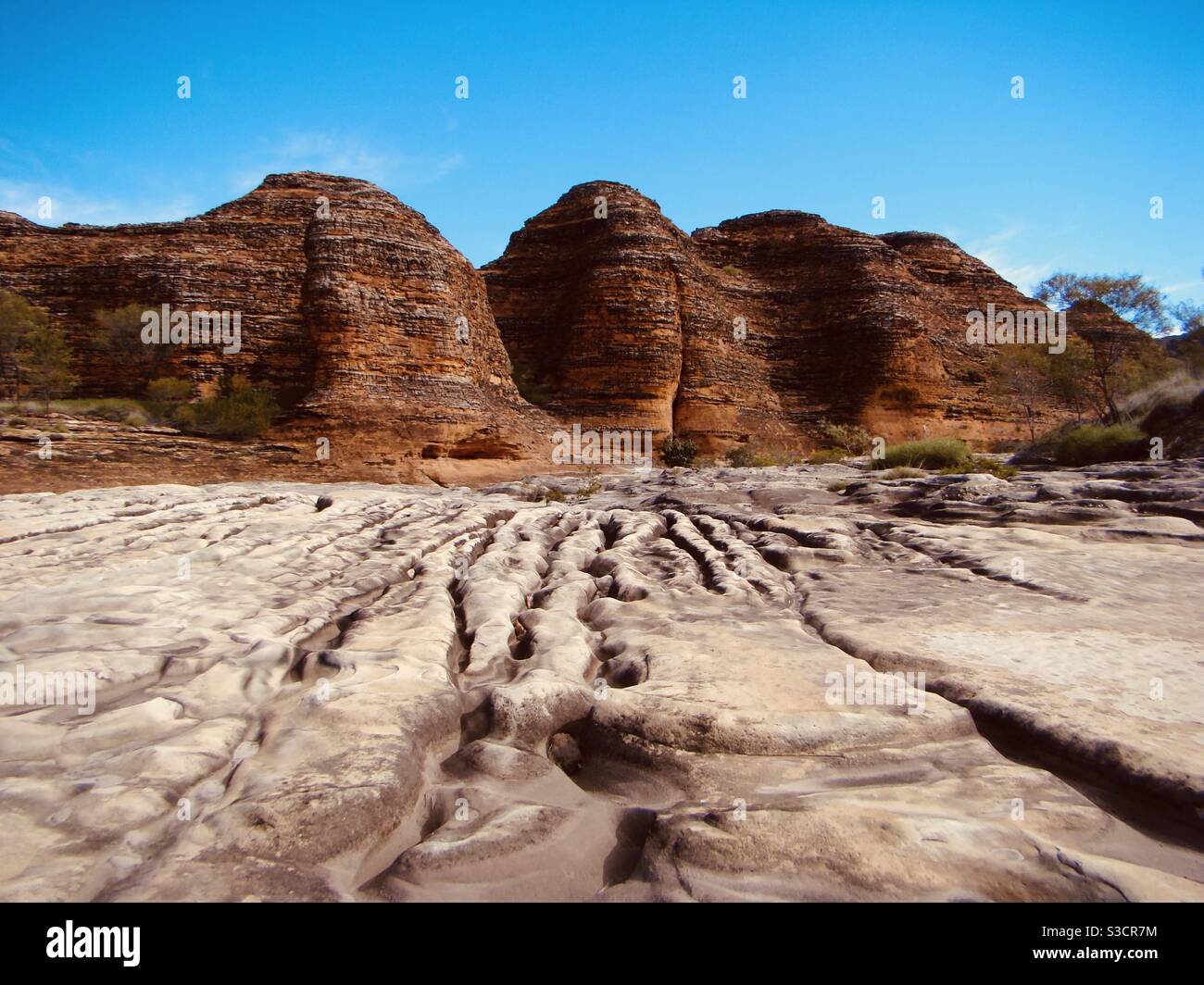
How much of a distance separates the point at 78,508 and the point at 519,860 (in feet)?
24.4

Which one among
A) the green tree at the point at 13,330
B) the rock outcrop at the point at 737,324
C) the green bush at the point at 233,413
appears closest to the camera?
the green bush at the point at 233,413

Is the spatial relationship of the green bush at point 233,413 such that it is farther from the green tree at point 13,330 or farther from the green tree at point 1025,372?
the green tree at point 1025,372

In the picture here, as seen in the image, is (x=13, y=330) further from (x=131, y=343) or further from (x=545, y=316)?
(x=545, y=316)

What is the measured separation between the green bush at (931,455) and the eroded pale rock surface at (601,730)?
10737 millimetres

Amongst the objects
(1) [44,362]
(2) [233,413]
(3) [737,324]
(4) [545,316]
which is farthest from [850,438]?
(1) [44,362]

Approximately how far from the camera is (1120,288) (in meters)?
23.4

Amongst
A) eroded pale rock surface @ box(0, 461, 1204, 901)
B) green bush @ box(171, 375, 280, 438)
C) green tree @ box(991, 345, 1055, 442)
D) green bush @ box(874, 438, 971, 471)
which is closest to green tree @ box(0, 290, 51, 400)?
green bush @ box(171, 375, 280, 438)

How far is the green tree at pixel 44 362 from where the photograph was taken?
725 inches

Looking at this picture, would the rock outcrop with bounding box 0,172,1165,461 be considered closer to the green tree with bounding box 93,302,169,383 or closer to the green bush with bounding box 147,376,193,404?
the green tree with bounding box 93,302,169,383

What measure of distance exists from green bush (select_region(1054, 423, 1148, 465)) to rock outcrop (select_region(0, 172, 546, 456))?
14135mm

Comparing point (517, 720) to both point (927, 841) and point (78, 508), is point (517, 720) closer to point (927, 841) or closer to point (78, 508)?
point (927, 841)

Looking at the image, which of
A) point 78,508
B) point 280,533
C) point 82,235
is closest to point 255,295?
point 82,235

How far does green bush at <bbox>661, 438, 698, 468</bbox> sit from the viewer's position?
2542 cm

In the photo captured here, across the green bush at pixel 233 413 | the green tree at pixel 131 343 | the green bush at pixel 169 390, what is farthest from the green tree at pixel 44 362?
the green bush at pixel 233 413
